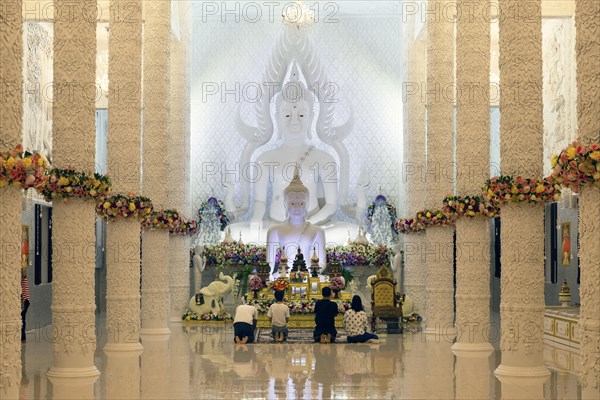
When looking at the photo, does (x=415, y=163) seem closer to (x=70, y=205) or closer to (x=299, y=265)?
(x=299, y=265)

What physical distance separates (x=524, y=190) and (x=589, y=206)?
3363 mm

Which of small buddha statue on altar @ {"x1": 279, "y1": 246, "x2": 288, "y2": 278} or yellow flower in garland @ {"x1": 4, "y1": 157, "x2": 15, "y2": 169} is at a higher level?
yellow flower in garland @ {"x1": 4, "y1": 157, "x2": 15, "y2": 169}

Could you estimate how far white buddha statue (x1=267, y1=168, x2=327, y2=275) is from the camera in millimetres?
24750

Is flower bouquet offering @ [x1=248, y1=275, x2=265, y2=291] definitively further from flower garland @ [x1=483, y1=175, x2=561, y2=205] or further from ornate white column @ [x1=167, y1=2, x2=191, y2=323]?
flower garland @ [x1=483, y1=175, x2=561, y2=205]

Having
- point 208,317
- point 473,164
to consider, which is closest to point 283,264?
point 208,317

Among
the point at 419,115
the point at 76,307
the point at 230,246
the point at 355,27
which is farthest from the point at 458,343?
the point at 355,27

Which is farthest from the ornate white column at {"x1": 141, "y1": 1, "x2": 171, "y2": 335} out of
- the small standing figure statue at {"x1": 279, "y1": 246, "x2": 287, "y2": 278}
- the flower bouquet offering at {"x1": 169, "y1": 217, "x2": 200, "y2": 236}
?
the small standing figure statue at {"x1": 279, "y1": 246, "x2": 287, "y2": 278}

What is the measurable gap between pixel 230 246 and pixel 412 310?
5704 millimetres

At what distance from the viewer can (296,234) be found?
81.5 ft

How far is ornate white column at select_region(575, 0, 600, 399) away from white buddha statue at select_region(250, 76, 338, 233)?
19.3 metres

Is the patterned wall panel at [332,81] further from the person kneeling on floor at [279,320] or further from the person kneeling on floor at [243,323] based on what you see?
the person kneeling on floor at [243,323]

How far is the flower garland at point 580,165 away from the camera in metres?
8.05

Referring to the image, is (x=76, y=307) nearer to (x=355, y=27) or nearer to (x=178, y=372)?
(x=178, y=372)

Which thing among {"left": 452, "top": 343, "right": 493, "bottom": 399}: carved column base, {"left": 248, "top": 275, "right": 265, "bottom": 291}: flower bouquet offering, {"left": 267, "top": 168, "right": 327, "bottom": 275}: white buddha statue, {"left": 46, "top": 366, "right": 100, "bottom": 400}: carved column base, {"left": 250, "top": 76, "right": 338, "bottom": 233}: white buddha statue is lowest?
{"left": 452, "top": 343, "right": 493, "bottom": 399}: carved column base
